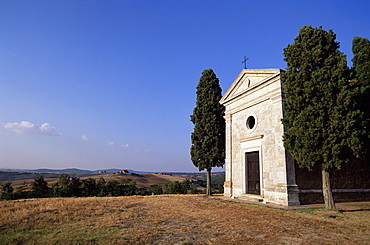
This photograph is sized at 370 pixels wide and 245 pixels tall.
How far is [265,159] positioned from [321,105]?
4.62m

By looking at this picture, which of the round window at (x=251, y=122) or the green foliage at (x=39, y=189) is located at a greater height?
the round window at (x=251, y=122)

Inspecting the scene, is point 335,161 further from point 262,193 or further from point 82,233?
point 82,233

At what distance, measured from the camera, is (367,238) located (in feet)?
20.8

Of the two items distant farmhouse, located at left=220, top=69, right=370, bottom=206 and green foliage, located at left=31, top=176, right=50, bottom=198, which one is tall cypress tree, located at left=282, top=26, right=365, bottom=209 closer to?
distant farmhouse, located at left=220, top=69, right=370, bottom=206

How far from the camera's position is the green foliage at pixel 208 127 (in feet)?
65.2

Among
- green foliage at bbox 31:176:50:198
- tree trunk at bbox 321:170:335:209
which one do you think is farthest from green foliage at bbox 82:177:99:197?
tree trunk at bbox 321:170:335:209

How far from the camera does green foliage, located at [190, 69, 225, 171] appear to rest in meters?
19.9

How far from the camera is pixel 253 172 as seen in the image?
50.0 feet

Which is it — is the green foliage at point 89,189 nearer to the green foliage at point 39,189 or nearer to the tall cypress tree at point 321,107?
the green foliage at point 39,189

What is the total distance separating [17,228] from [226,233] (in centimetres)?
562

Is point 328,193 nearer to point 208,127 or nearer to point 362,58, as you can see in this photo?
point 362,58

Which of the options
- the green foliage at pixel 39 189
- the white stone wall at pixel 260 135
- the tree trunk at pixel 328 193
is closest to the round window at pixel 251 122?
the white stone wall at pixel 260 135

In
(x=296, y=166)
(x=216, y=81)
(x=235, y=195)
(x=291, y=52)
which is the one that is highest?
(x=216, y=81)

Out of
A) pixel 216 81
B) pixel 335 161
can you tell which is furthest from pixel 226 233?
pixel 216 81
